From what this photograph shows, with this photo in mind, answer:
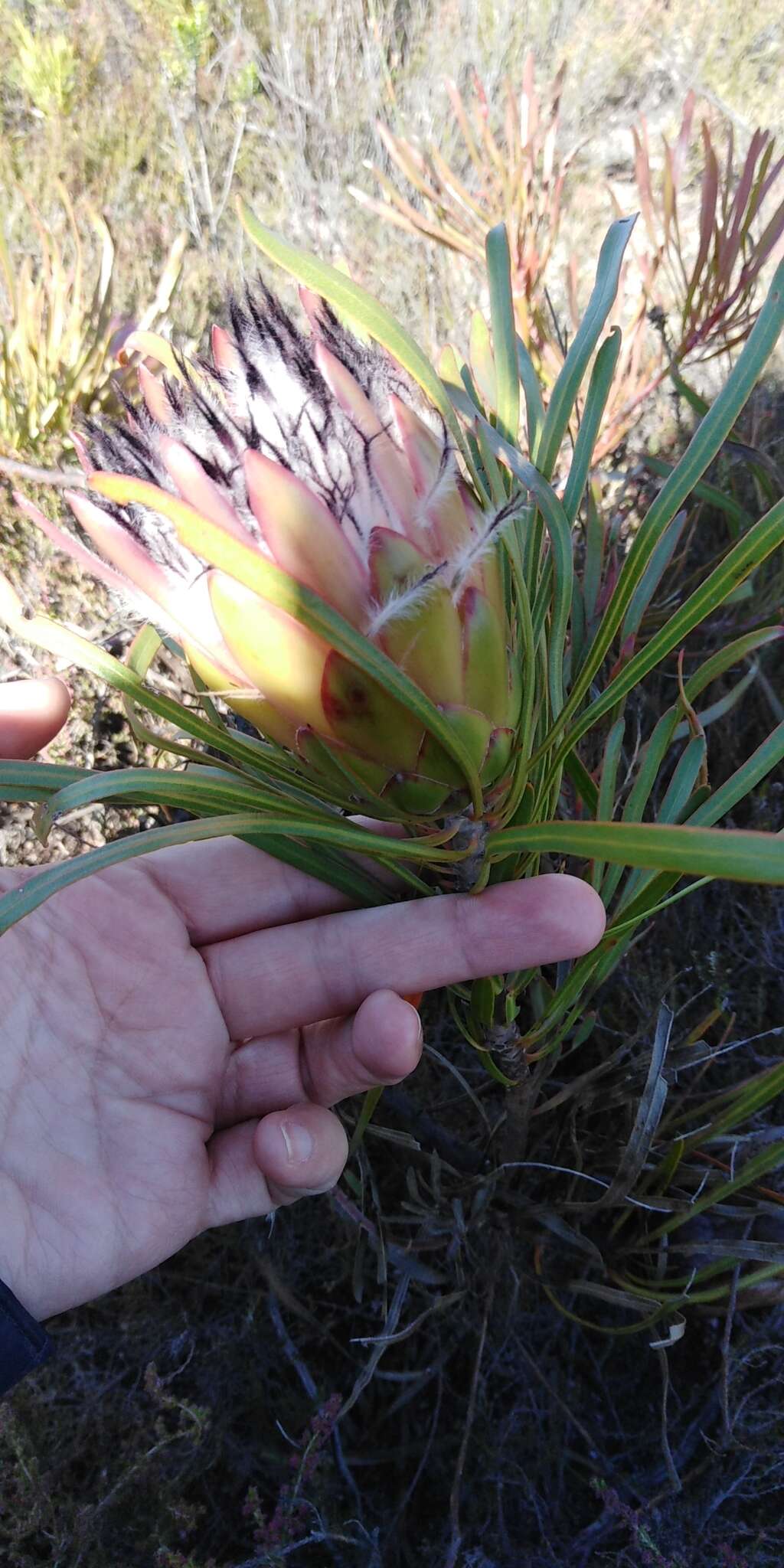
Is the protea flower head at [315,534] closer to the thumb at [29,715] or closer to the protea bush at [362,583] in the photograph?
the protea bush at [362,583]

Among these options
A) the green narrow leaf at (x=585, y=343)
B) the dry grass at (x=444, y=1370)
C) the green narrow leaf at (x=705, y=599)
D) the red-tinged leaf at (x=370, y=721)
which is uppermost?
the green narrow leaf at (x=585, y=343)

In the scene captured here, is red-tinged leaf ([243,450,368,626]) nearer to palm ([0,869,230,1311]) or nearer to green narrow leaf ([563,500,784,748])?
green narrow leaf ([563,500,784,748])

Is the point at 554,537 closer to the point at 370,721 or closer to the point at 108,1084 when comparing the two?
the point at 370,721

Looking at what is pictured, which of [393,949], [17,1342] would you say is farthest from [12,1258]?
[393,949]

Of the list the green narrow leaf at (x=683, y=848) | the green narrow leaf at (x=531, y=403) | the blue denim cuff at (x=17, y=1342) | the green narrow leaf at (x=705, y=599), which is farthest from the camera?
the blue denim cuff at (x=17, y=1342)

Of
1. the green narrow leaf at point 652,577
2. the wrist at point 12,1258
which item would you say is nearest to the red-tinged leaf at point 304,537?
the green narrow leaf at point 652,577

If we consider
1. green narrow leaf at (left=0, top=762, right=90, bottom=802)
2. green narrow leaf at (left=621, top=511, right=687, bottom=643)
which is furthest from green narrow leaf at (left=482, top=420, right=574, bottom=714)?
green narrow leaf at (left=0, top=762, right=90, bottom=802)

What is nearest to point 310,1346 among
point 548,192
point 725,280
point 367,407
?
point 367,407
